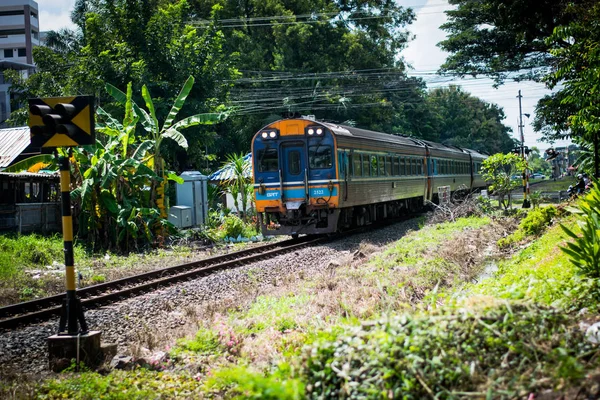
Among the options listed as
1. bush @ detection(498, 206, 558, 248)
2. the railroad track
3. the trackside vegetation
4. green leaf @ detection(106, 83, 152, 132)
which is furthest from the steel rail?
green leaf @ detection(106, 83, 152, 132)

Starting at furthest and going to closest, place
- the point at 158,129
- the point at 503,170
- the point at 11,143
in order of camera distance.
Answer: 1. the point at 11,143
2. the point at 503,170
3. the point at 158,129

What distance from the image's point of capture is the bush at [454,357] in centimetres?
373

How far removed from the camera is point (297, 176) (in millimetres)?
16734

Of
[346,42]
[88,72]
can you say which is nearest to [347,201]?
[88,72]

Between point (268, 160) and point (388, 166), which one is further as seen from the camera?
point (388, 166)

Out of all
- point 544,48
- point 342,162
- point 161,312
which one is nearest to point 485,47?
point 544,48

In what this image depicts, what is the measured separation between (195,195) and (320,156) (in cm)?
583

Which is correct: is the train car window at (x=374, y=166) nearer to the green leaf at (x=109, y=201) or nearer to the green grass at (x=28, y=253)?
the green leaf at (x=109, y=201)

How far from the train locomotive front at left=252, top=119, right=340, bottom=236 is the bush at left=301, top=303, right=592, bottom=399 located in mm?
12082

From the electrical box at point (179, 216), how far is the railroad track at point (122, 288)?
5108 millimetres

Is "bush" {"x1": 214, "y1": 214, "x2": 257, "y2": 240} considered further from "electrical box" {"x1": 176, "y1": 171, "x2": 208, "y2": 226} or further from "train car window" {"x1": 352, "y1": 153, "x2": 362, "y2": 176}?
"train car window" {"x1": 352, "y1": 153, "x2": 362, "y2": 176}

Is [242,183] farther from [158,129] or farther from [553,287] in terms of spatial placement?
[553,287]

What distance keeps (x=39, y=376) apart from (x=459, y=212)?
16.3 m

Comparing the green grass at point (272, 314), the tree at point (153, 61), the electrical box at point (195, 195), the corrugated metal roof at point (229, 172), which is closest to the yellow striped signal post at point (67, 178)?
the green grass at point (272, 314)
